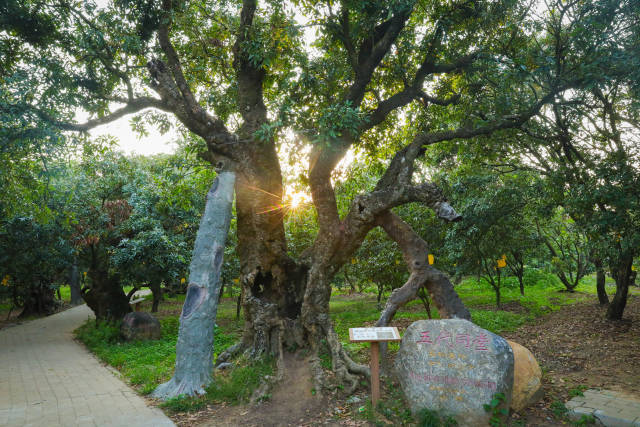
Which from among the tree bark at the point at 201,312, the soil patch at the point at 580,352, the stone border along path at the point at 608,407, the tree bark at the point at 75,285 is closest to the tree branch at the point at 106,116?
the tree bark at the point at 201,312

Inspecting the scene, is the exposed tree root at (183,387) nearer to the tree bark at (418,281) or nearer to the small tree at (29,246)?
the tree bark at (418,281)

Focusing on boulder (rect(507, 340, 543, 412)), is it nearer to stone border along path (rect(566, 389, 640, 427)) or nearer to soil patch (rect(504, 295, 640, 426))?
soil patch (rect(504, 295, 640, 426))

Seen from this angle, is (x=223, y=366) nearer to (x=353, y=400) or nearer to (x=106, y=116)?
(x=353, y=400)

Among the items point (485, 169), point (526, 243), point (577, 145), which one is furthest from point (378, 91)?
point (526, 243)

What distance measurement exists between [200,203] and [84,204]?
407cm

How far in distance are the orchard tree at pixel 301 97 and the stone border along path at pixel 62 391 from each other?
95cm

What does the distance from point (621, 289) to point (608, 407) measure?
7634 millimetres

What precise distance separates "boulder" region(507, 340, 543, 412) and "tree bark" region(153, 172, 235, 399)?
5243mm

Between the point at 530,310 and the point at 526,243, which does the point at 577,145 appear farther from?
the point at 530,310

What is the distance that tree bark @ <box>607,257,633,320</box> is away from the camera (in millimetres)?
11051

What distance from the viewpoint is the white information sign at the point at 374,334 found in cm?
576

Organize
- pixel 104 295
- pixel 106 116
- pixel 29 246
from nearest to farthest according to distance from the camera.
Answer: pixel 106 116, pixel 29 246, pixel 104 295

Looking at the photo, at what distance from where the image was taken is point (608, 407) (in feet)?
19.2

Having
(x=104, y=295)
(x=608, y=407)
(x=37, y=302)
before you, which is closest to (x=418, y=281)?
(x=608, y=407)
